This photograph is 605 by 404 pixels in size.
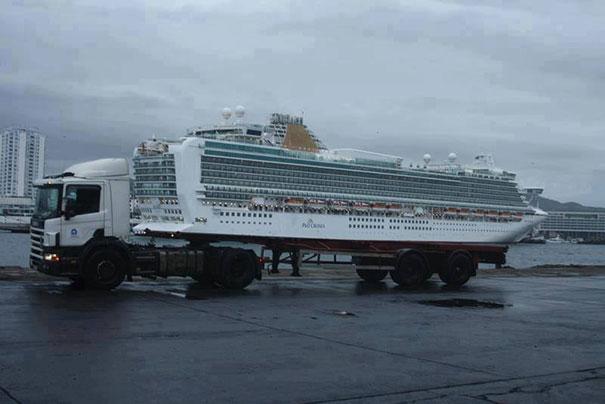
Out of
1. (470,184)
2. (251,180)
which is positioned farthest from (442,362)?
(470,184)

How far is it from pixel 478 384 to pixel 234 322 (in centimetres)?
491

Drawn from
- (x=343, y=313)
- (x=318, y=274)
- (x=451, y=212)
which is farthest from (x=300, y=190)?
(x=343, y=313)

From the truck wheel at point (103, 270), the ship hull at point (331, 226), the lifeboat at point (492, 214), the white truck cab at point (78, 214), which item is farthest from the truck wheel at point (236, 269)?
the lifeboat at point (492, 214)

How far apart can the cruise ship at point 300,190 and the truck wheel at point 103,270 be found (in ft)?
157

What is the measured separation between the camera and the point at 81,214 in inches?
625

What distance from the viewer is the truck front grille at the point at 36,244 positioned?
1582 cm

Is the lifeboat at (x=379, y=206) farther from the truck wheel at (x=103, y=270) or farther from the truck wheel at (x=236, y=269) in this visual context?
the truck wheel at (x=103, y=270)

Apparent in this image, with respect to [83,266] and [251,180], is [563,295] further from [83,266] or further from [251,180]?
[251,180]

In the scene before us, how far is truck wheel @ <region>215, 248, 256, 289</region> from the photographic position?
17.6 metres

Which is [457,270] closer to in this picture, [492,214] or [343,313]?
[343,313]

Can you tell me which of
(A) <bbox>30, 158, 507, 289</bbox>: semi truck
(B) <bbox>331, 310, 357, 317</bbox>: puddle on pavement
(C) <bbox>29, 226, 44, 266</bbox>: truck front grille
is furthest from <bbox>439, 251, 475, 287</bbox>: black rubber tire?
(C) <bbox>29, 226, 44, 266</bbox>: truck front grille

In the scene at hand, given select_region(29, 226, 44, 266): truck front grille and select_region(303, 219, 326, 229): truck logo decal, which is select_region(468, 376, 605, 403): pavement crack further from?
select_region(303, 219, 326, 229): truck logo decal

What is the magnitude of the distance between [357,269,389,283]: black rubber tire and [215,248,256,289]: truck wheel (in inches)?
183

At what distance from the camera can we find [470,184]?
92812 mm
